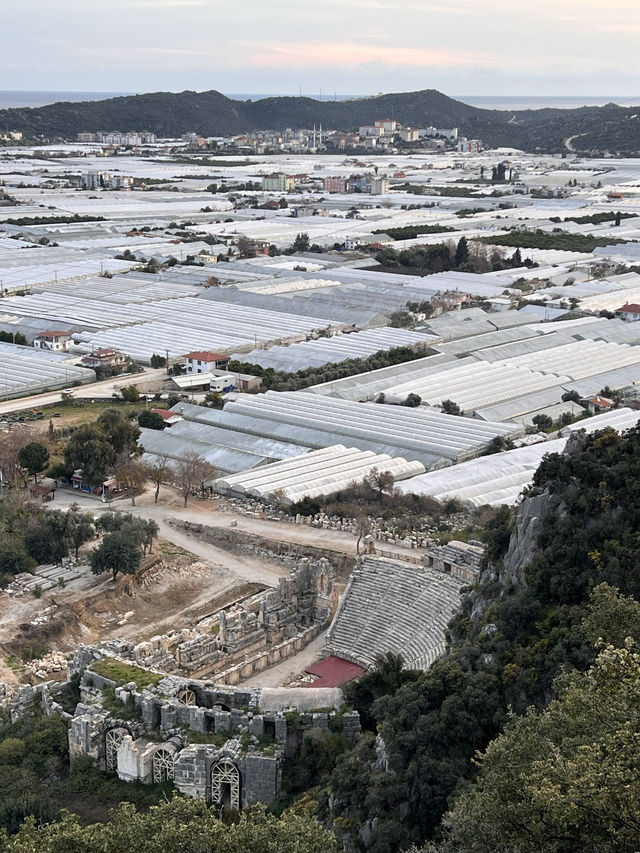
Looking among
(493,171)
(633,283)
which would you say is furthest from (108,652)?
(493,171)

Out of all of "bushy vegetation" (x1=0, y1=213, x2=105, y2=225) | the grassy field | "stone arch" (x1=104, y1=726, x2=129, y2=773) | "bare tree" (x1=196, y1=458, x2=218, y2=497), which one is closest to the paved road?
the grassy field

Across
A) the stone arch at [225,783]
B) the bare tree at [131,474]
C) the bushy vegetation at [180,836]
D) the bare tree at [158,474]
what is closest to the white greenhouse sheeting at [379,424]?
the bare tree at [158,474]

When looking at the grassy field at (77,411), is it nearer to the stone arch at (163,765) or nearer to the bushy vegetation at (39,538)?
the bushy vegetation at (39,538)

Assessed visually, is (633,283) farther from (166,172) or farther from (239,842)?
(166,172)

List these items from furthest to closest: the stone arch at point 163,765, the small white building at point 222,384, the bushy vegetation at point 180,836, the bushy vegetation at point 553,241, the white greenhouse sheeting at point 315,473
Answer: the bushy vegetation at point 553,241 < the small white building at point 222,384 < the white greenhouse sheeting at point 315,473 < the stone arch at point 163,765 < the bushy vegetation at point 180,836

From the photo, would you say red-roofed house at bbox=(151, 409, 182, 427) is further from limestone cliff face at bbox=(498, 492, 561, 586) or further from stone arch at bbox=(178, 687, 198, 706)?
limestone cliff face at bbox=(498, 492, 561, 586)

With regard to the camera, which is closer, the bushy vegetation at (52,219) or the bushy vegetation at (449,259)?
the bushy vegetation at (449,259)

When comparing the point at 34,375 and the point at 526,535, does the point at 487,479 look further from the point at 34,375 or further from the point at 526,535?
the point at 34,375
